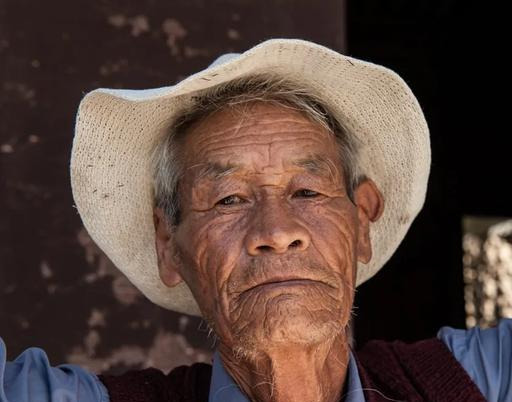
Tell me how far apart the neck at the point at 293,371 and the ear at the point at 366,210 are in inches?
8.6

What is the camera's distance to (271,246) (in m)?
1.79

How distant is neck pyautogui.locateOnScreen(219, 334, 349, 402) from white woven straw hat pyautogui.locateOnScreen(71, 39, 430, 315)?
321 millimetres

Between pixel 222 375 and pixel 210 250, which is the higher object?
pixel 210 250

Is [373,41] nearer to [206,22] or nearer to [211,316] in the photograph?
[206,22]

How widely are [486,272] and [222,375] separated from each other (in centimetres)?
396

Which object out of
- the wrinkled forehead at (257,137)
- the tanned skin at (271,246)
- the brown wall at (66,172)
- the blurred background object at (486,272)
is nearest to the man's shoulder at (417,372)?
the tanned skin at (271,246)

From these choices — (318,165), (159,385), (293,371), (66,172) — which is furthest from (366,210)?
(66,172)

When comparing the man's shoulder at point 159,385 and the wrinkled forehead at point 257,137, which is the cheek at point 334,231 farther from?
the man's shoulder at point 159,385

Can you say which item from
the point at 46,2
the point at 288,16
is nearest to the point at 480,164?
the point at 288,16

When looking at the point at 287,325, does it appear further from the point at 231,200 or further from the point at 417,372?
the point at 417,372

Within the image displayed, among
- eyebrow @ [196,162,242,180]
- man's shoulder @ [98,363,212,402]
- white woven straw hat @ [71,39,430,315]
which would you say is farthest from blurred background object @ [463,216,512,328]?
eyebrow @ [196,162,242,180]

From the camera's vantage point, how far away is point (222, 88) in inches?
76.9

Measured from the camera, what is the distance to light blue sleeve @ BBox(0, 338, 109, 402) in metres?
1.82

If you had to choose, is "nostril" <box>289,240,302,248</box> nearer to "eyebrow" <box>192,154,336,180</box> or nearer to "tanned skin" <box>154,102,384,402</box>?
"tanned skin" <box>154,102,384,402</box>
